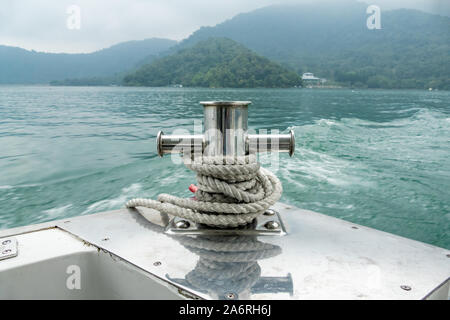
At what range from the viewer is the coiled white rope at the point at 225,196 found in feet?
3.62

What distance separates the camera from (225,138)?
111 centimetres

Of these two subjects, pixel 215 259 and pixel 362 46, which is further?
pixel 362 46

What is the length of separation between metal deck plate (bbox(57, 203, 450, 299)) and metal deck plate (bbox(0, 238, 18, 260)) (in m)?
0.17

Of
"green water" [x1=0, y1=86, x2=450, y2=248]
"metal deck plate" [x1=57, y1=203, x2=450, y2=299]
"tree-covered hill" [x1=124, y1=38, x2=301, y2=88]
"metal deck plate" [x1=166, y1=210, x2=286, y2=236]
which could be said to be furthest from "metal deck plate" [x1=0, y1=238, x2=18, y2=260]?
"tree-covered hill" [x1=124, y1=38, x2=301, y2=88]

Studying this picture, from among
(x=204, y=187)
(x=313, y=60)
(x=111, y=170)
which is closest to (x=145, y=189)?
(x=111, y=170)

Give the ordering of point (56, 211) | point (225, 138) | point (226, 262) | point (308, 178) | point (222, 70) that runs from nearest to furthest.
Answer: point (226, 262)
point (225, 138)
point (56, 211)
point (308, 178)
point (222, 70)

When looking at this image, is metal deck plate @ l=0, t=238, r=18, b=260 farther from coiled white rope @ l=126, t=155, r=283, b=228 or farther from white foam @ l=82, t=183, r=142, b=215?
white foam @ l=82, t=183, r=142, b=215

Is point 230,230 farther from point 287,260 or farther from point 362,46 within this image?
point 362,46

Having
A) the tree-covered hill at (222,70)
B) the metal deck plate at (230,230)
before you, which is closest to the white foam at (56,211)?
the metal deck plate at (230,230)

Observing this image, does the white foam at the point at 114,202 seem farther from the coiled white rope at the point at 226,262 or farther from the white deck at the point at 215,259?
the coiled white rope at the point at 226,262

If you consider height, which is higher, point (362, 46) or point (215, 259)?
point (362, 46)

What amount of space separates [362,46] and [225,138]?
7242cm

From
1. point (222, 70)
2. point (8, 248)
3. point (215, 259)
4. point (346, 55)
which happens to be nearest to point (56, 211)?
point (8, 248)

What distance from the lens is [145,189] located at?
388 centimetres
